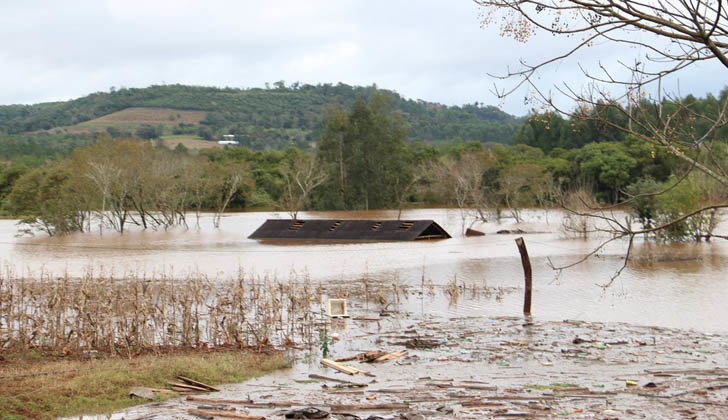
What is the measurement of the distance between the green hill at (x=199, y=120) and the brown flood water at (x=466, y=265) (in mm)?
106354

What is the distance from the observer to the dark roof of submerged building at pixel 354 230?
40.3m

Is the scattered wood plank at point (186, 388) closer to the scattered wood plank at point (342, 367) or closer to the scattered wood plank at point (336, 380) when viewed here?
the scattered wood plank at point (336, 380)

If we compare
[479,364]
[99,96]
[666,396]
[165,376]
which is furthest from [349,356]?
[99,96]

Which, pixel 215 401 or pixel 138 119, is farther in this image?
pixel 138 119

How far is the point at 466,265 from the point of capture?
2814cm

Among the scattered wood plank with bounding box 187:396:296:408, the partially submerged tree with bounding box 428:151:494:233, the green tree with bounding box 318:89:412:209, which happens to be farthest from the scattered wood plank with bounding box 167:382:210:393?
the green tree with bounding box 318:89:412:209

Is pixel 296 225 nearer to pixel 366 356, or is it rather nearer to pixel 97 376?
pixel 366 356

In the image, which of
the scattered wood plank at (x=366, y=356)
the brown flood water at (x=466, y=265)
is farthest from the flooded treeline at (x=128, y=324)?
the brown flood water at (x=466, y=265)

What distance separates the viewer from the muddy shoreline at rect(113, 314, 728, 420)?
8.88 meters

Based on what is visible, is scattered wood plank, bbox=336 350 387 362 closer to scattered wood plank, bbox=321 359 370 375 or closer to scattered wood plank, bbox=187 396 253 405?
scattered wood plank, bbox=321 359 370 375

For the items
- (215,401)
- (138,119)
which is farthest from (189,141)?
(215,401)

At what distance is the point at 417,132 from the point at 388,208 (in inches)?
3702

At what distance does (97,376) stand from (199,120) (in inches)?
6687

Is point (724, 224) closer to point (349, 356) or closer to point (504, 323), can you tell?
point (504, 323)
